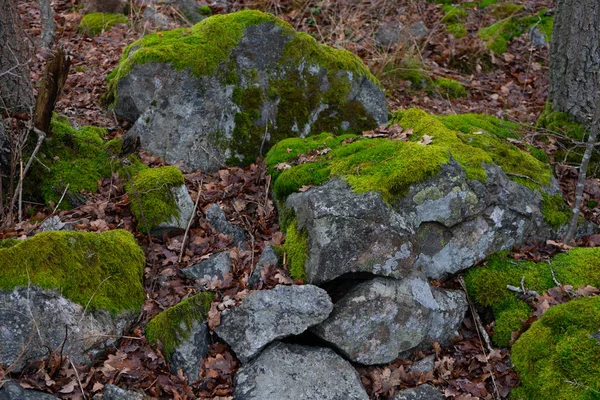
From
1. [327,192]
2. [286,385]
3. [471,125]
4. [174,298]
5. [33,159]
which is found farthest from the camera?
[471,125]

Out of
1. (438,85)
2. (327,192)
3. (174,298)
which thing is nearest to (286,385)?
(174,298)

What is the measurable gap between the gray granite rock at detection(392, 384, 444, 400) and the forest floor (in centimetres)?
11

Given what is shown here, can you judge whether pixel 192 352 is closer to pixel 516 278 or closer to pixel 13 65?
pixel 516 278

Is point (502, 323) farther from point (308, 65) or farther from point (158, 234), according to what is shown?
point (308, 65)

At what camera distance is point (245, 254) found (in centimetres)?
566

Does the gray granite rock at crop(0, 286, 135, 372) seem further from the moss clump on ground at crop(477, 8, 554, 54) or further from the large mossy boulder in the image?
the moss clump on ground at crop(477, 8, 554, 54)

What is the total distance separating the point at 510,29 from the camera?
1213 centimetres

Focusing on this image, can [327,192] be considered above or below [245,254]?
above

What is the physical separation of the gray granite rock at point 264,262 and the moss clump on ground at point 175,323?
22.4 inches

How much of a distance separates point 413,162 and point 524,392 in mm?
2394

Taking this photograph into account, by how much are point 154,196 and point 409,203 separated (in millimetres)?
2692

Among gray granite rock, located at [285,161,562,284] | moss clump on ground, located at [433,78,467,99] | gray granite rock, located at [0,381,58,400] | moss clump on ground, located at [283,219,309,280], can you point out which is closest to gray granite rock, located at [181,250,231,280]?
moss clump on ground, located at [283,219,309,280]

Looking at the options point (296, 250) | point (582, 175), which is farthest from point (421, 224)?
point (582, 175)

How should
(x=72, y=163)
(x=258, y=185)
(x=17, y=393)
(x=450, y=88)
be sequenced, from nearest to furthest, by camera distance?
1. (x=17, y=393)
2. (x=72, y=163)
3. (x=258, y=185)
4. (x=450, y=88)
